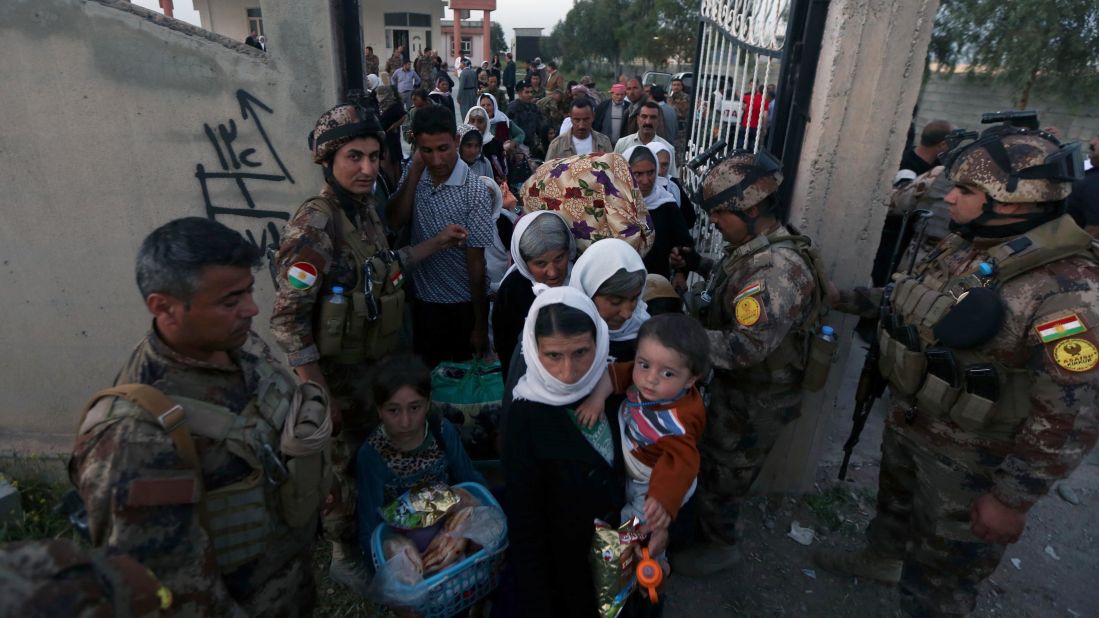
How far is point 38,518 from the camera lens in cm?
315

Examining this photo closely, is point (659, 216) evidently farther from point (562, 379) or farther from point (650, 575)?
point (650, 575)

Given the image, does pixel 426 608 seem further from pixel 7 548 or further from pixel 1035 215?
pixel 1035 215

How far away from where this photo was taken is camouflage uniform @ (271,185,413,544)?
2293mm

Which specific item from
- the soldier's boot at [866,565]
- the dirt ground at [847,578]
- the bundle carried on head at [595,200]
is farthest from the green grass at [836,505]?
the bundle carried on head at [595,200]

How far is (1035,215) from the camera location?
83.0 inches

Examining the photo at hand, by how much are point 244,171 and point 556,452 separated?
2407mm

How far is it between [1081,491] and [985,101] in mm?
16448

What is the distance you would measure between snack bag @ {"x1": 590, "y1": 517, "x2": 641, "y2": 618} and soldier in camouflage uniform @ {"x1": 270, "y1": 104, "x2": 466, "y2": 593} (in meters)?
1.15

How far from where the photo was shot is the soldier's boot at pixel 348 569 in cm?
275

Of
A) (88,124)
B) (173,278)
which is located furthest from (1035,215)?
(88,124)

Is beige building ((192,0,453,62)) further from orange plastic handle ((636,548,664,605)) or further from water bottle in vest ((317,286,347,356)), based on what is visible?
orange plastic handle ((636,548,664,605))

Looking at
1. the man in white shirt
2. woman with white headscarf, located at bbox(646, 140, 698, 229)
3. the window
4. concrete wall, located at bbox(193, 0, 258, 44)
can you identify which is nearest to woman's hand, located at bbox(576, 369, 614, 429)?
woman with white headscarf, located at bbox(646, 140, 698, 229)

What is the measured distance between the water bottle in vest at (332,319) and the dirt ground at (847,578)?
6.51 feet

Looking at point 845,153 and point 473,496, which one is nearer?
point 473,496
